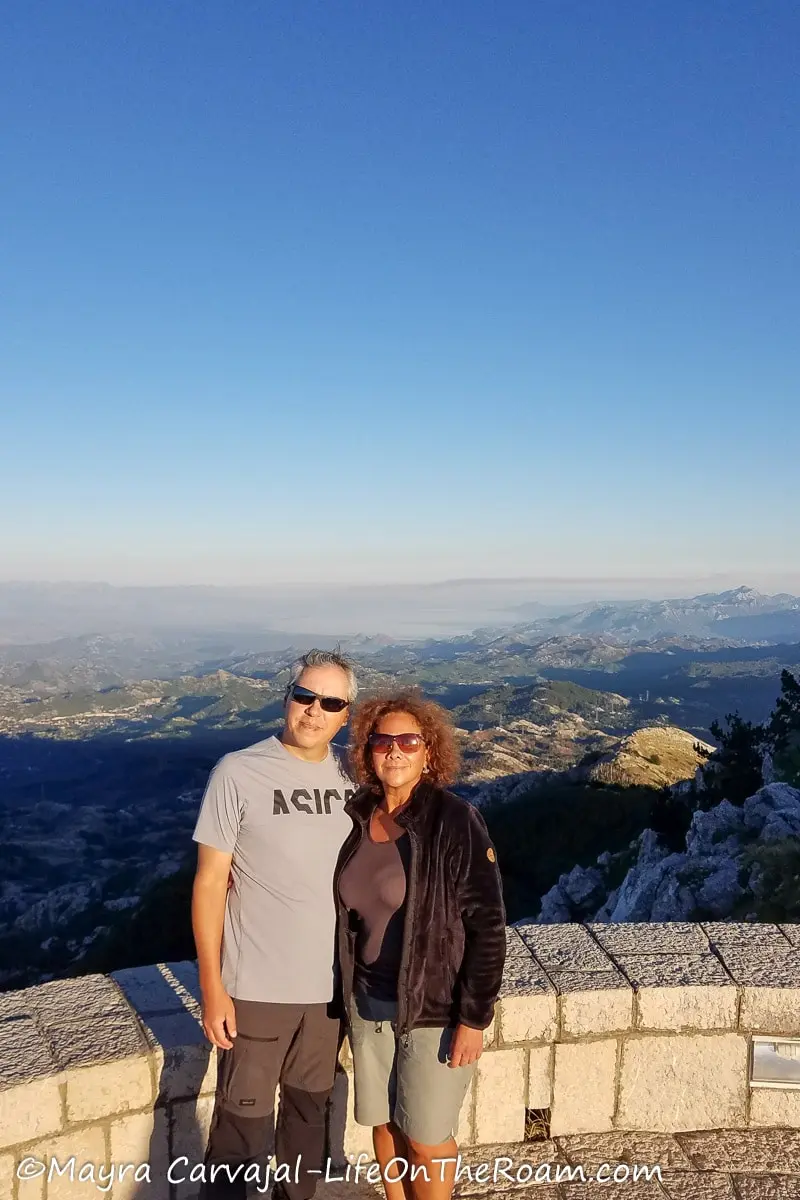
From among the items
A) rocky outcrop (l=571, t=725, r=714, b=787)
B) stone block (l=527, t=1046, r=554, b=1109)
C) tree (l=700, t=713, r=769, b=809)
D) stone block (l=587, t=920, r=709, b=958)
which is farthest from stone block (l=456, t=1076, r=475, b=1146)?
rocky outcrop (l=571, t=725, r=714, b=787)

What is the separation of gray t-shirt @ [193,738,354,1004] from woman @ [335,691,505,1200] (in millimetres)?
83

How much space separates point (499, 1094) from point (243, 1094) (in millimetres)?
1140

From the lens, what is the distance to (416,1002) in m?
2.53

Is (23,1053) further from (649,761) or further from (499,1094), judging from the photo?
(649,761)

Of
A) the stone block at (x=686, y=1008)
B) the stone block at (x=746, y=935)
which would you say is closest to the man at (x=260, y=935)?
the stone block at (x=686, y=1008)

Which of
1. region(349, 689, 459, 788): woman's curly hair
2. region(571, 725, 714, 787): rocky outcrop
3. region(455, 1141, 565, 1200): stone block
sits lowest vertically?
region(571, 725, 714, 787): rocky outcrop

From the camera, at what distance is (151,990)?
314 centimetres

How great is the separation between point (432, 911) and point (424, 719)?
2.09ft

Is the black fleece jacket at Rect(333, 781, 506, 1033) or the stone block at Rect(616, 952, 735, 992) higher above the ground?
the black fleece jacket at Rect(333, 781, 506, 1033)

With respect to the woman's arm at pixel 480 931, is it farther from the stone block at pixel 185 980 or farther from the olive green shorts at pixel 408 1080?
the stone block at pixel 185 980

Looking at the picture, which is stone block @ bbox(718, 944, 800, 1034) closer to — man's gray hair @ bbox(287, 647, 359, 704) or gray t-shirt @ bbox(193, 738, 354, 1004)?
gray t-shirt @ bbox(193, 738, 354, 1004)

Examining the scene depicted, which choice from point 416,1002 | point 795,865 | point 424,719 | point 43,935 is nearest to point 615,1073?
point 416,1002

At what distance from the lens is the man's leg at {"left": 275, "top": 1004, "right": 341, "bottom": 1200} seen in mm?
2637

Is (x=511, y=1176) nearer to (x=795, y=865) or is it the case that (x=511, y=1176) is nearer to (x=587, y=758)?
(x=795, y=865)
